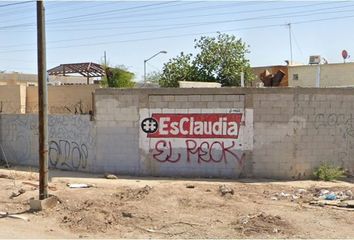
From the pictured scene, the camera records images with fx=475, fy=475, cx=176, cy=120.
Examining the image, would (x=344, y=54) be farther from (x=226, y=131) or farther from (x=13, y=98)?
(x=13, y=98)

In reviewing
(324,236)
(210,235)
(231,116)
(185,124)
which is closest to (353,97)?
(231,116)

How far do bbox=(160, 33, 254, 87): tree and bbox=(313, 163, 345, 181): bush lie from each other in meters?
12.6

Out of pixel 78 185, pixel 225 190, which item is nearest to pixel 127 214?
pixel 225 190

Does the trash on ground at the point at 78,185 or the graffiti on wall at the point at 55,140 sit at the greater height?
the graffiti on wall at the point at 55,140

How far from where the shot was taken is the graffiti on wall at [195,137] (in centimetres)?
1317

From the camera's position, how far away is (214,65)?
84.0ft

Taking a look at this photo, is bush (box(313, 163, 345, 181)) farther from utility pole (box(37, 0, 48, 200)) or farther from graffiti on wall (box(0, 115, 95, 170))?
utility pole (box(37, 0, 48, 200))

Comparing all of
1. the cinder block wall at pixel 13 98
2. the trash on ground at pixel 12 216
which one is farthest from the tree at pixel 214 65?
the trash on ground at pixel 12 216

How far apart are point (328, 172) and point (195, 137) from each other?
374 cm

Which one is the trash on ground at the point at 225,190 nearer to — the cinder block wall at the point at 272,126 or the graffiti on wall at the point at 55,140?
the cinder block wall at the point at 272,126

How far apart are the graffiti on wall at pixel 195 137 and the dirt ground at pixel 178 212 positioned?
42.4 inches

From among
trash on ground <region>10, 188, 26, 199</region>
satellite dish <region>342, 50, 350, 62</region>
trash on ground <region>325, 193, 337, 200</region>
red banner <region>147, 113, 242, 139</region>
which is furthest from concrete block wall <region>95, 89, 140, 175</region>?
satellite dish <region>342, 50, 350, 62</region>

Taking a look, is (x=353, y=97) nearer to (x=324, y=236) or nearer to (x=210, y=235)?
(x=324, y=236)

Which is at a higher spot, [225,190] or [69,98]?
[69,98]
